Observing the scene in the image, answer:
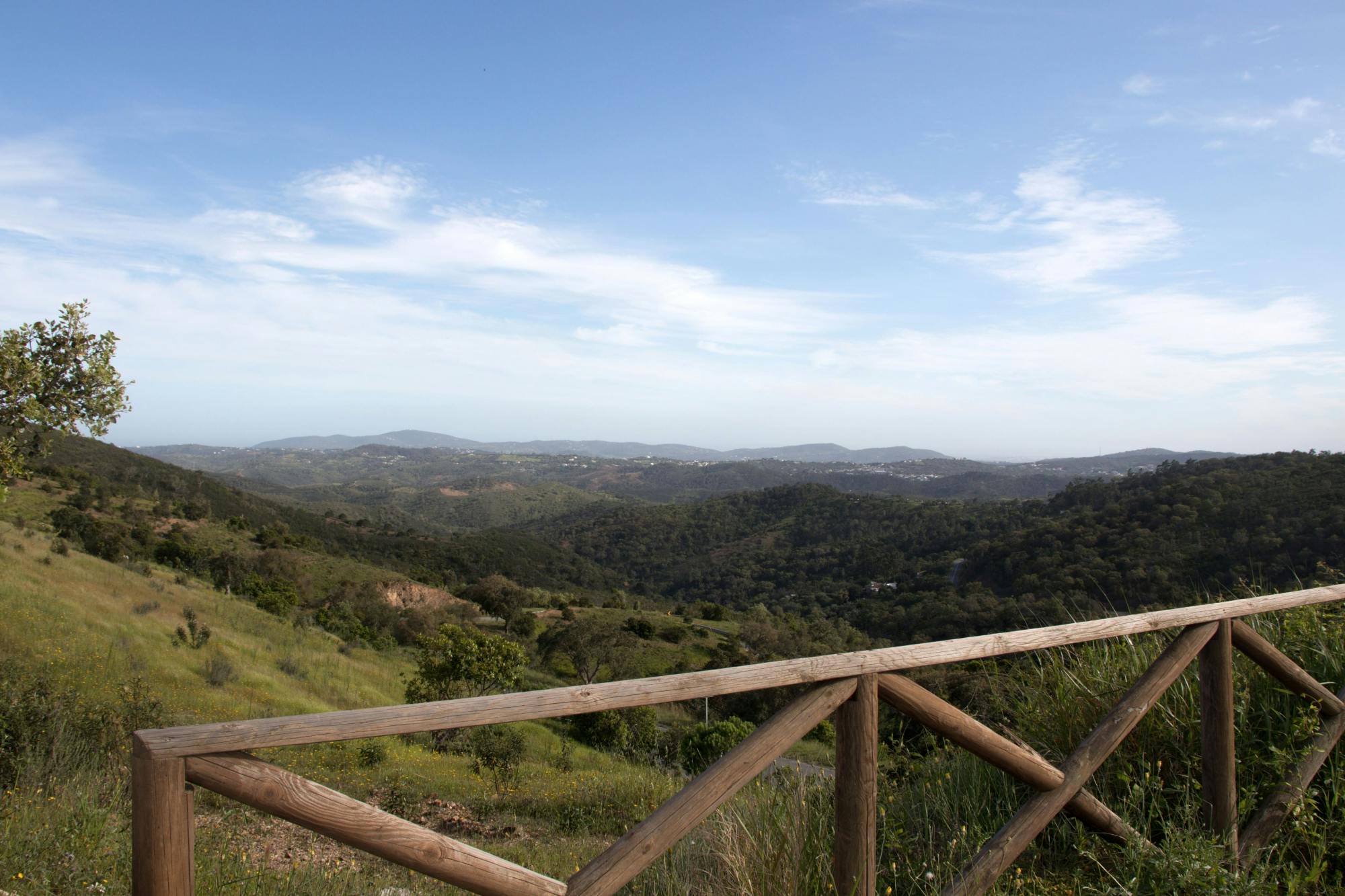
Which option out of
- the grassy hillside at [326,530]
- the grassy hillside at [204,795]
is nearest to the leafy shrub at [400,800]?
the grassy hillside at [204,795]

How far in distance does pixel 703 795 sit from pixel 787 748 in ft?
0.70

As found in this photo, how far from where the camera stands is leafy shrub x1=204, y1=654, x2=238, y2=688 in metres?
12.4

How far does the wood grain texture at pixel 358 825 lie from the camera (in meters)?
1.20

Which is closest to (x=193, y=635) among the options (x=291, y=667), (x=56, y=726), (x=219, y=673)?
(x=291, y=667)

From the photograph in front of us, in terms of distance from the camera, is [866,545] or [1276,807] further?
[866,545]

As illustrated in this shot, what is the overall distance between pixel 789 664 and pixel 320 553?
47451 mm

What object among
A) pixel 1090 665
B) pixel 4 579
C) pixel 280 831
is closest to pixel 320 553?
pixel 4 579

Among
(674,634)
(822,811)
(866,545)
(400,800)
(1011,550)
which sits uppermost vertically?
(822,811)

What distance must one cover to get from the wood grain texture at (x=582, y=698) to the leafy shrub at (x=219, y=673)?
1327 cm

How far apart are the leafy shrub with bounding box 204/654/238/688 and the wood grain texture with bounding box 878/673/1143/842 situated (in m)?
13.4

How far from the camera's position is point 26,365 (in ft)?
33.3

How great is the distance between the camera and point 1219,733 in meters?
2.45

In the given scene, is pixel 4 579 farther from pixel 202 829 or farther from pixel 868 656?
pixel 868 656

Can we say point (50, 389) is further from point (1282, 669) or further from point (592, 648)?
point (592, 648)
